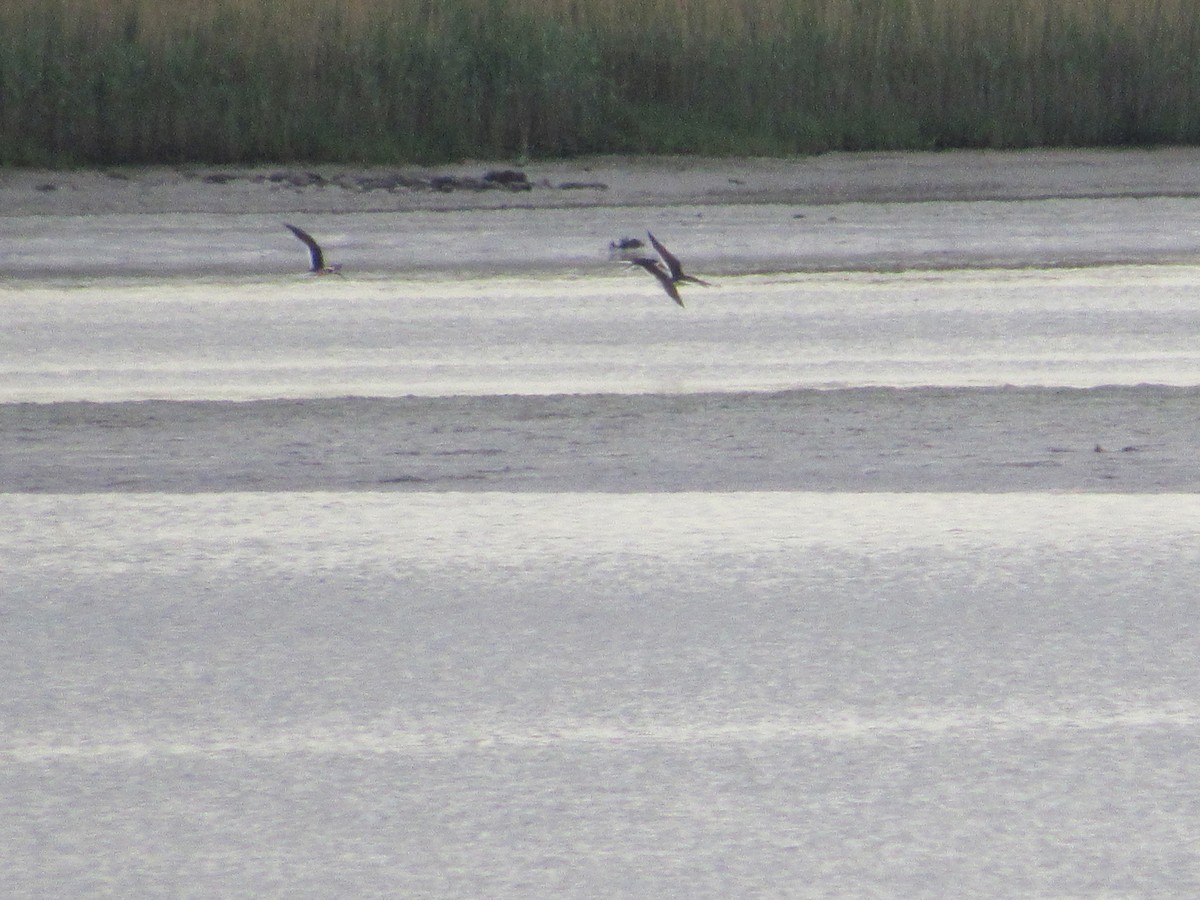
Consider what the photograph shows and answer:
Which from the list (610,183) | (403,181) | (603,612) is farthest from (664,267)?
(603,612)

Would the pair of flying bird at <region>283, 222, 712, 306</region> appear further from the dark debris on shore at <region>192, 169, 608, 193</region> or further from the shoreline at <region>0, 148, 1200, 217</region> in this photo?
the dark debris on shore at <region>192, 169, 608, 193</region>

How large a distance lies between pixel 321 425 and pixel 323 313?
4007 millimetres

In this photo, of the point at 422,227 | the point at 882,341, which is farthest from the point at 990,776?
the point at 422,227

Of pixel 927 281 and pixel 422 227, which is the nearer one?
pixel 927 281

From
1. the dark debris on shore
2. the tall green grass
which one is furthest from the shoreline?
the tall green grass

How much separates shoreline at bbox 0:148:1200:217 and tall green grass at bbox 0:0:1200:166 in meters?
0.55

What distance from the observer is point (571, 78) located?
76.1 ft

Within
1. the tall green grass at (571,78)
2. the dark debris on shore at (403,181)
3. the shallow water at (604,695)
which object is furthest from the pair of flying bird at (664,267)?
the tall green grass at (571,78)

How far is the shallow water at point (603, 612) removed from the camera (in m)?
4.07

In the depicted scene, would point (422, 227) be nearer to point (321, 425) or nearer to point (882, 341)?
point (882, 341)

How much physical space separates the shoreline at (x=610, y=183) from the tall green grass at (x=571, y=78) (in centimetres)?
55

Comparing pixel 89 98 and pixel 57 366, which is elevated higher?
pixel 89 98

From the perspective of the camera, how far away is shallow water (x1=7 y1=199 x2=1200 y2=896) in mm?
4070

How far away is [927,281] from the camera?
13.9 meters
